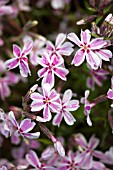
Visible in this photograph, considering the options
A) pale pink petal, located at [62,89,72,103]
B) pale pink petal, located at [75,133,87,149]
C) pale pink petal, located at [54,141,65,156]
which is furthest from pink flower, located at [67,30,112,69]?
pale pink petal, located at [75,133,87,149]

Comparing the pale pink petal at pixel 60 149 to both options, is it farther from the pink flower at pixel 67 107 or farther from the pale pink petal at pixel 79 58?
the pale pink petal at pixel 79 58

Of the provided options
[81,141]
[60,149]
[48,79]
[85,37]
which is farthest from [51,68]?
[81,141]

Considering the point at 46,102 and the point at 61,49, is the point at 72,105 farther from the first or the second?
the point at 61,49

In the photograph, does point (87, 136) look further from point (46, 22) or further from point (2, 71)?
point (46, 22)

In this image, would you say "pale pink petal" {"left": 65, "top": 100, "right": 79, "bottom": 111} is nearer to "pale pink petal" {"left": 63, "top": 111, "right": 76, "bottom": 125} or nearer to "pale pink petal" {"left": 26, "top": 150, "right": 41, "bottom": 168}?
"pale pink petal" {"left": 63, "top": 111, "right": 76, "bottom": 125}

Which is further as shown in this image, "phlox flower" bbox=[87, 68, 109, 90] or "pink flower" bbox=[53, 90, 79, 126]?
"phlox flower" bbox=[87, 68, 109, 90]

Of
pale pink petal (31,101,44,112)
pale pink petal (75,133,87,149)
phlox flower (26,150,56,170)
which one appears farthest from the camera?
pale pink petal (75,133,87,149)
